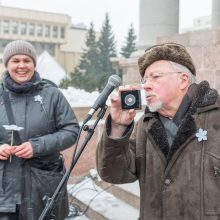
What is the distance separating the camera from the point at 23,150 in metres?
2.92

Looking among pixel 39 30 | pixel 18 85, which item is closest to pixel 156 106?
pixel 18 85

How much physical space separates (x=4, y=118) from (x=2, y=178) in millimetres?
415

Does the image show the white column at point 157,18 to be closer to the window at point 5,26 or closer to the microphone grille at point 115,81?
the microphone grille at point 115,81

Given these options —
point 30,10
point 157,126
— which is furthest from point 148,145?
point 30,10

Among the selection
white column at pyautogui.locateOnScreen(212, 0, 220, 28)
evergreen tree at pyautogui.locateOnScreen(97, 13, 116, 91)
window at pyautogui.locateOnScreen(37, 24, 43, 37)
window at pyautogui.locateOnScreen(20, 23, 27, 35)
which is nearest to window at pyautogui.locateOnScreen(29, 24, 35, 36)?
window at pyautogui.locateOnScreen(37, 24, 43, 37)

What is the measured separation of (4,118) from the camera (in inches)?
119

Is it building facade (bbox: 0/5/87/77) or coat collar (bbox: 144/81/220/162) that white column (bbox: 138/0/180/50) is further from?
building facade (bbox: 0/5/87/77)

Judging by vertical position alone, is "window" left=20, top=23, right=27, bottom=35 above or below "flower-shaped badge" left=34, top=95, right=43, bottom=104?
above

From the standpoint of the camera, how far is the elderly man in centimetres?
200

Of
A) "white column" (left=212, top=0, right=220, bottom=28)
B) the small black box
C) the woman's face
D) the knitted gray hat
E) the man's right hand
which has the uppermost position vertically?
"white column" (left=212, top=0, right=220, bottom=28)

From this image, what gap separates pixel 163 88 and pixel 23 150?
3.94ft

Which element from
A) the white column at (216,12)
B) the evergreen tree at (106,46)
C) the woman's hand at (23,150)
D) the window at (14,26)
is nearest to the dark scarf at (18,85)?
the woman's hand at (23,150)

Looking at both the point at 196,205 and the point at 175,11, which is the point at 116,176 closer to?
the point at 196,205

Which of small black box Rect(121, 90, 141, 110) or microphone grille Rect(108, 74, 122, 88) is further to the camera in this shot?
microphone grille Rect(108, 74, 122, 88)
